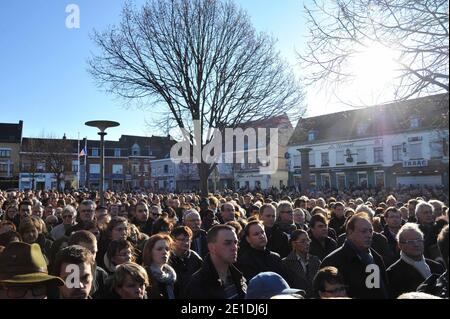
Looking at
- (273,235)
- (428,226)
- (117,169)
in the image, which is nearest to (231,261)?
(273,235)

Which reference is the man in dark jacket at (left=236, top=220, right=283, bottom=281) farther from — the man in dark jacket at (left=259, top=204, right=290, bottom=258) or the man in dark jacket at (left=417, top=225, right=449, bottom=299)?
the man in dark jacket at (left=417, top=225, right=449, bottom=299)

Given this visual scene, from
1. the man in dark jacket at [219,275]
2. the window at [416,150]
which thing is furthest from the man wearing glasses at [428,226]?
the man in dark jacket at [219,275]

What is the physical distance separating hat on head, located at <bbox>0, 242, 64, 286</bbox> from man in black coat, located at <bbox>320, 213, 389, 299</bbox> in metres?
2.39

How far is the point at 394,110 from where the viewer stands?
7.59 metres

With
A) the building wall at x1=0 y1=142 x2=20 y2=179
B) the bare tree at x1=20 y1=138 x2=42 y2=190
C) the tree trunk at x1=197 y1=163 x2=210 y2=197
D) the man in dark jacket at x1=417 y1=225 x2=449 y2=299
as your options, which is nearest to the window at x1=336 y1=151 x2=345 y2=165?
the tree trunk at x1=197 y1=163 x2=210 y2=197

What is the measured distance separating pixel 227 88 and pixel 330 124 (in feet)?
96.1

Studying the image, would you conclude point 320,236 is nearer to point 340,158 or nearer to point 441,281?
point 441,281

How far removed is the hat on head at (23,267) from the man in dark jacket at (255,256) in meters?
2.22

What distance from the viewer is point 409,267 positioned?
430 centimetres

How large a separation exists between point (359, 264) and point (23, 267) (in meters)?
2.88

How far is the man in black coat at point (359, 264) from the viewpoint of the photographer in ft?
11.4

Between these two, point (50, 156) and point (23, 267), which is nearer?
point (23, 267)

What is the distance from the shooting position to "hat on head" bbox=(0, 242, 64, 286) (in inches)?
112


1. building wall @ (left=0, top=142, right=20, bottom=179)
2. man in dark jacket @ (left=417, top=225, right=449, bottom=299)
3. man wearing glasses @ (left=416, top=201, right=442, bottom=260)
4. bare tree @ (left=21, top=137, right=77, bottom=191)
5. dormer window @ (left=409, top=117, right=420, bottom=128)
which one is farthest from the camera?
building wall @ (left=0, top=142, right=20, bottom=179)
